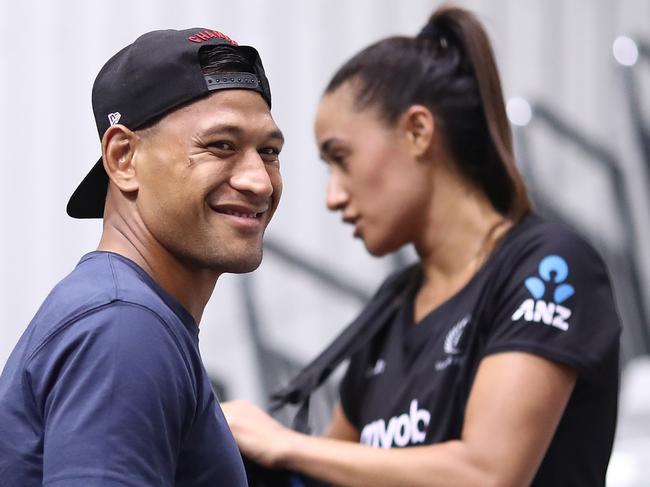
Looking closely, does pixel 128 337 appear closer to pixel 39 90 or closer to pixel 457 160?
pixel 457 160

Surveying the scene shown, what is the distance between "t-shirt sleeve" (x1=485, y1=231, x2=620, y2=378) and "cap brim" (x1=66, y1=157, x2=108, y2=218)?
0.73 meters

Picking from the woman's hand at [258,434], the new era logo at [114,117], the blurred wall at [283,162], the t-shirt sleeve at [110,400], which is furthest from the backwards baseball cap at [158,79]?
the blurred wall at [283,162]

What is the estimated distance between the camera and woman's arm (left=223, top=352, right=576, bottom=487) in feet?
6.63

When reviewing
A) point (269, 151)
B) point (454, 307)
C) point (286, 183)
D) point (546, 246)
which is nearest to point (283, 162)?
point (286, 183)

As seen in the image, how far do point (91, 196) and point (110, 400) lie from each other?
0.45 m

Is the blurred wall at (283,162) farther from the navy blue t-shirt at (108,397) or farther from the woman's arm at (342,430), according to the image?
the navy blue t-shirt at (108,397)

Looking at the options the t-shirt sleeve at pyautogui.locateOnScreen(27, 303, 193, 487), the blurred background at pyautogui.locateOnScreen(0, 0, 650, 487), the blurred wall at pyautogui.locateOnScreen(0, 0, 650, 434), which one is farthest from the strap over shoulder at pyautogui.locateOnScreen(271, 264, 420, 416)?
the blurred wall at pyautogui.locateOnScreen(0, 0, 650, 434)

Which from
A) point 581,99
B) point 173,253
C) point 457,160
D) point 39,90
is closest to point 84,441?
point 173,253

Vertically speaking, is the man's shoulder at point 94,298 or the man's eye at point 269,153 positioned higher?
the man's eye at point 269,153

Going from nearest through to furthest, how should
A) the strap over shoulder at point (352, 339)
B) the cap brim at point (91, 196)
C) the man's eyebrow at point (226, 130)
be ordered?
1. the man's eyebrow at point (226, 130)
2. the cap brim at point (91, 196)
3. the strap over shoulder at point (352, 339)

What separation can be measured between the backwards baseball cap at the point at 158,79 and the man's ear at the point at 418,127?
802 mm

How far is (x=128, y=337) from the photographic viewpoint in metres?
1.34

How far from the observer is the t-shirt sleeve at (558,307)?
2.06m

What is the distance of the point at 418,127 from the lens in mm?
2377
